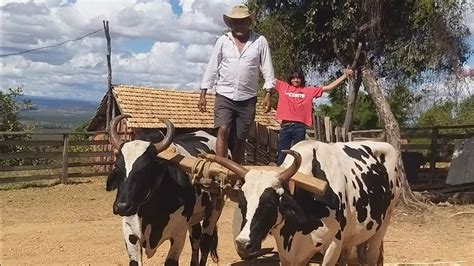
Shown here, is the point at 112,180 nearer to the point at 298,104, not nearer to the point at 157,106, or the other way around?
the point at 298,104

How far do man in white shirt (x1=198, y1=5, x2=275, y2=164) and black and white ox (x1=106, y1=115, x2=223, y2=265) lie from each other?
0.54m

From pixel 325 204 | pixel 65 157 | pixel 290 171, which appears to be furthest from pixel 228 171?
pixel 65 157

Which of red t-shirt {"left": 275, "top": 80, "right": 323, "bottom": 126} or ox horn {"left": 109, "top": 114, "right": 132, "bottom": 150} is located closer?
ox horn {"left": 109, "top": 114, "right": 132, "bottom": 150}

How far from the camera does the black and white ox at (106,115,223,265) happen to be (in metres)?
5.23

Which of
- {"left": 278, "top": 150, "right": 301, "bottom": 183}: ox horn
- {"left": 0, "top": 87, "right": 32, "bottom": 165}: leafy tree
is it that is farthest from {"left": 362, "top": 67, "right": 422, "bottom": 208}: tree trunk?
{"left": 0, "top": 87, "right": 32, "bottom": 165}: leafy tree

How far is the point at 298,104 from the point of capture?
8227mm

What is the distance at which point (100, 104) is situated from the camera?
82.2ft

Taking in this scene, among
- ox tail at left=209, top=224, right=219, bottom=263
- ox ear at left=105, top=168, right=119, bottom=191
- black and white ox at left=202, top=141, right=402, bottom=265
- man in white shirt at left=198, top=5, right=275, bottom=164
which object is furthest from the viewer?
ox tail at left=209, top=224, right=219, bottom=263

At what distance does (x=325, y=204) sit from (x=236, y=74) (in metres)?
1.81

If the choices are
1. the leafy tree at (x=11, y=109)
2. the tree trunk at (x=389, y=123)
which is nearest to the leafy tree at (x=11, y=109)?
the leafy tree at (x=11, y=109)

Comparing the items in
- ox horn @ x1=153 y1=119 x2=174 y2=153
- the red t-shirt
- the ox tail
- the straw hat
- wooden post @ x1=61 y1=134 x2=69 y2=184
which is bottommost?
wooden post @ x1=61 y1=134 x2=69 y2=184

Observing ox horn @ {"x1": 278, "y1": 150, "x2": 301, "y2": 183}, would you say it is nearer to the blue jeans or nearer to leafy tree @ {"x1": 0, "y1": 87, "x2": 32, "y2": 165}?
the blue jeans

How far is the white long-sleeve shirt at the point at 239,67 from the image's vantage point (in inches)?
256

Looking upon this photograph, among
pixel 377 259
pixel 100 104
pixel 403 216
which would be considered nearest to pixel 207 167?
pixel 377 259
